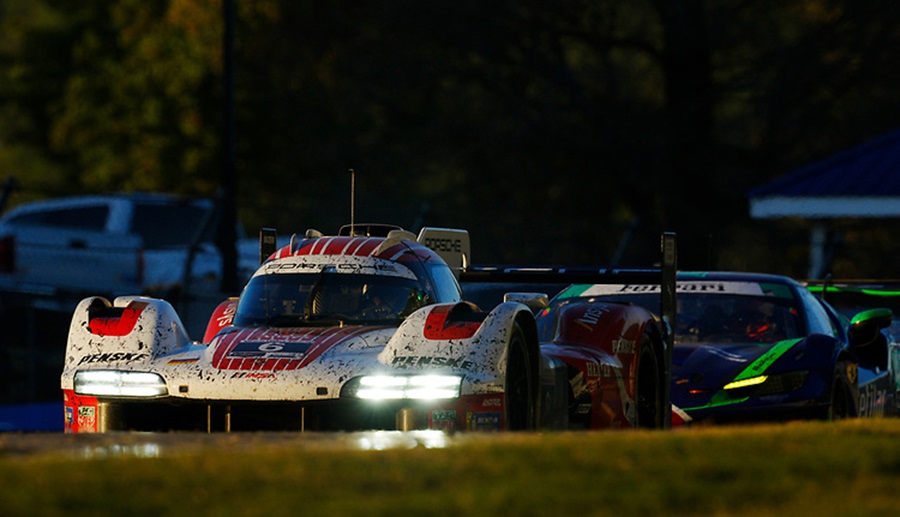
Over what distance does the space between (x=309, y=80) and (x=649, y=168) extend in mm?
8330

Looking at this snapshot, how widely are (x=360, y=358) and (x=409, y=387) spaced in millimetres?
386

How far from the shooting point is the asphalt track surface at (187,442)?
8.19m

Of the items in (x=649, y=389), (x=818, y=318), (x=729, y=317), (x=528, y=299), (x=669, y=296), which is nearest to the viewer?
(x=528, y=299)

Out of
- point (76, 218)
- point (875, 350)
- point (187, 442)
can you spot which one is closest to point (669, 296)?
point (875, 350)

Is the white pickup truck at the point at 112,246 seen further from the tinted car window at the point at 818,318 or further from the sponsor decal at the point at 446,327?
the sponsor decal at the point at 446,327

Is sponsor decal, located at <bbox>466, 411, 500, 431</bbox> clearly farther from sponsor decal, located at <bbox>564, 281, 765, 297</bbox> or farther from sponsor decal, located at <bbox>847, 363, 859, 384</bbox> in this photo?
sponsor decal, located at <bbox>847, 363, 859, 384</bbox>

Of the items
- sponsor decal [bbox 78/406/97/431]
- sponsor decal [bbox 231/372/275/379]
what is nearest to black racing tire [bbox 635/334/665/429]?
sponsor decal [bbox 231/372/275/379]

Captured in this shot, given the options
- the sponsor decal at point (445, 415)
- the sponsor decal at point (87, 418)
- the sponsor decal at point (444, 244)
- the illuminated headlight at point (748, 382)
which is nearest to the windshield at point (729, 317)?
the sponsor decal at point (444, 244)

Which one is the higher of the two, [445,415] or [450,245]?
[450,245]

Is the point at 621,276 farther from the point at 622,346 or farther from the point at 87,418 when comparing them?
the point at 87,418

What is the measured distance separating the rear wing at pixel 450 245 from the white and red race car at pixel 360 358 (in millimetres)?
722

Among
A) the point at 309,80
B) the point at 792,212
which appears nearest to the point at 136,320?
the point at 792,212

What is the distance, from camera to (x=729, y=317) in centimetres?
1447

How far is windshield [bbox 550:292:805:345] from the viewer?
14.1 metres
